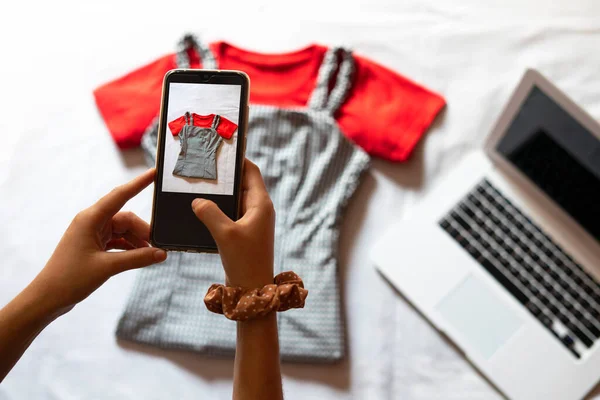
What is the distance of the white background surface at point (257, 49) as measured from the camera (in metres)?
0.65

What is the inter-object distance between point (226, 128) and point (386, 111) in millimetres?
315

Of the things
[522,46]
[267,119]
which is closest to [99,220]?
[267,119]

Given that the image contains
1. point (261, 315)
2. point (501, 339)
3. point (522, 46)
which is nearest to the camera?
point (261, 315)

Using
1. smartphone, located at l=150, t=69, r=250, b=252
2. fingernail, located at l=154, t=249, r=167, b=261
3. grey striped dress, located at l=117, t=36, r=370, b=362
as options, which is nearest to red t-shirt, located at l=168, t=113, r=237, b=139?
smartphone, located at l=150, t=69, r=250, b=252

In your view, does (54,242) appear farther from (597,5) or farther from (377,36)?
(597,5)

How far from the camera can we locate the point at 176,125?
459 millimetres

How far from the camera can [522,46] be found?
73cm

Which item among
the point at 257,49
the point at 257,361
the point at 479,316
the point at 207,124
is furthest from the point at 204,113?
the point at 479,316

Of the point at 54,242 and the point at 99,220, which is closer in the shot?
the point at 99,220

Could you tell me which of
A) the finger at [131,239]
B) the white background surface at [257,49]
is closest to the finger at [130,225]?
the finger at [131,239]

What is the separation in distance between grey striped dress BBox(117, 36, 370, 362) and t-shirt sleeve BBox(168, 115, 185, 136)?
22 centimetres

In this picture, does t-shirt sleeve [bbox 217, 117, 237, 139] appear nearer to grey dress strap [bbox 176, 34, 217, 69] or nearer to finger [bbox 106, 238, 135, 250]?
finger [bbox 106, 238, 135, 250]

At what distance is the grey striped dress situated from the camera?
64 centimetres

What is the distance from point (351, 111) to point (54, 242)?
0.47 meters
